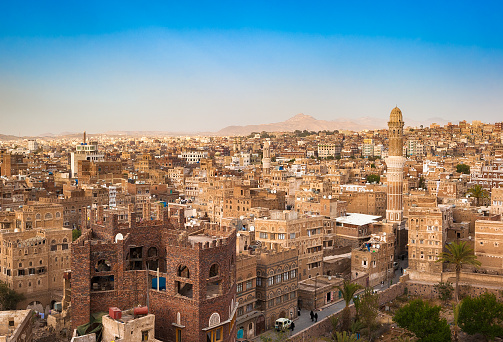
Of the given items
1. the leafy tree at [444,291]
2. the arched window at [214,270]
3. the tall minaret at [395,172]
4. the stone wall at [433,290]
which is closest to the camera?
the arched window at [214,270]

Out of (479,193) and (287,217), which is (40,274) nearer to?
(287,217)

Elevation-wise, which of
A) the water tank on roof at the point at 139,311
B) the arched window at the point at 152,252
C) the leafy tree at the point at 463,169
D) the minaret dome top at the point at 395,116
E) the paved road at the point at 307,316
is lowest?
the paved road at the point at 307,316

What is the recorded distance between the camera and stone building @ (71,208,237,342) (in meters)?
22.0

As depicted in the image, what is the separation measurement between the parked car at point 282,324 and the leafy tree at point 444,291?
12759 mm

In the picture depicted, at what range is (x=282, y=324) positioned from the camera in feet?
105

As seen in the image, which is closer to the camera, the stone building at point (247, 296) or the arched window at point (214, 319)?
the arched window at point (214, 319)

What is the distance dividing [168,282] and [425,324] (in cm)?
1487

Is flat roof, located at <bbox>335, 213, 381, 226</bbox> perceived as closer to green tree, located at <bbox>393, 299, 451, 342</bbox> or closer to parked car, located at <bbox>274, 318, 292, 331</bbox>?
green tree, located at <bbox>393, 299, 451, 342</bbox>

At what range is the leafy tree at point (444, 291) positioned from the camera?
1538 inches

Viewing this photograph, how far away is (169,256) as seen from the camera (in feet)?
74.6

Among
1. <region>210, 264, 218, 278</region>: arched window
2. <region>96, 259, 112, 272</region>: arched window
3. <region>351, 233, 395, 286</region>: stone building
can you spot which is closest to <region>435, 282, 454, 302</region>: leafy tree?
<region>351, 233, 395, 286</region>: stone building

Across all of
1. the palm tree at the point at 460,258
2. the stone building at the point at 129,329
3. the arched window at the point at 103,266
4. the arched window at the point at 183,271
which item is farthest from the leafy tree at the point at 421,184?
the stone building at the point at 129,329

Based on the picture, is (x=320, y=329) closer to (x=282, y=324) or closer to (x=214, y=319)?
(x=282, y=324)

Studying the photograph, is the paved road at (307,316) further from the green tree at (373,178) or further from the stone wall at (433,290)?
the green tree at (373,178)
